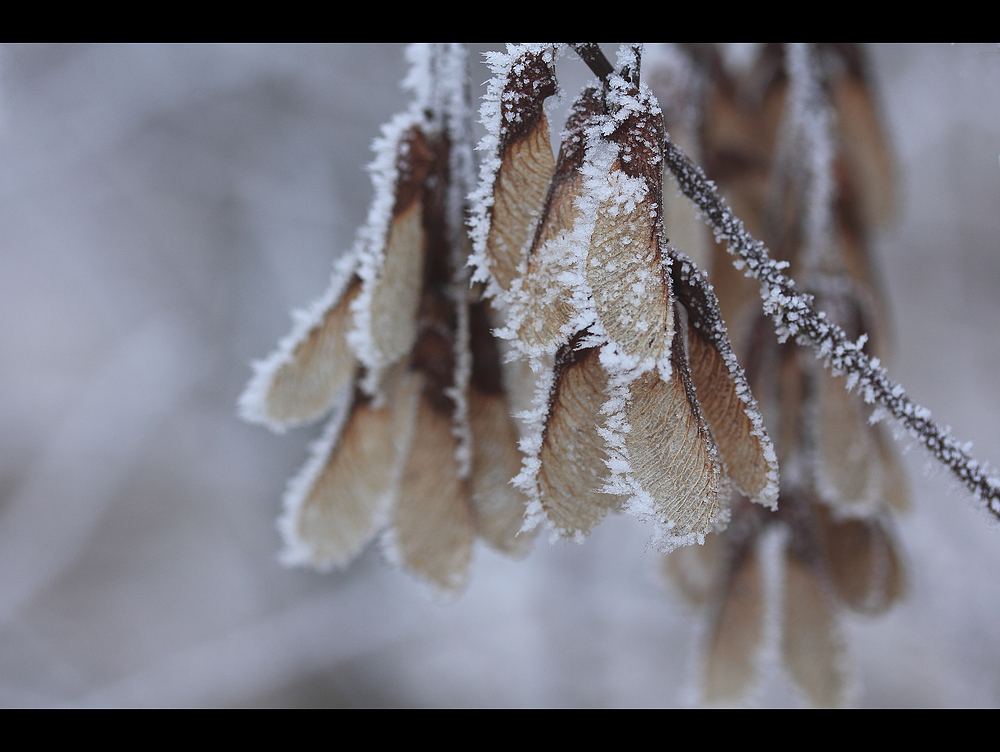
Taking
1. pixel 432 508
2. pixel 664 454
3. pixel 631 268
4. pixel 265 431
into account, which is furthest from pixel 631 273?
pixel 265 431

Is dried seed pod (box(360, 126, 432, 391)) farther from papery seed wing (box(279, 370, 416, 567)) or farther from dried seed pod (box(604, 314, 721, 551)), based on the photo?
dried seed pod (box(604, 314, 721, 551))

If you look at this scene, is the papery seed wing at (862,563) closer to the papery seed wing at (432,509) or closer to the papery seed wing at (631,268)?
the papery seed wing at (432,509)

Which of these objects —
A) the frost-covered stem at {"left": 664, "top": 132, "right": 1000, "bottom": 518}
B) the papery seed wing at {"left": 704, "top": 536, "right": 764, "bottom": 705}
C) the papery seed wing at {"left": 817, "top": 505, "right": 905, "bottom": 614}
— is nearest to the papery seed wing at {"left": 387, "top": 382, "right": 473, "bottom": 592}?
the frost-covered stem at {"left": 664, "top": 132, "right": 1000, "bottom": 518}

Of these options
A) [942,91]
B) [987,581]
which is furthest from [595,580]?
[942,91]

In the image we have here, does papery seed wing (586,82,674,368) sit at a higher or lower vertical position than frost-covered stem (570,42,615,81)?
lower

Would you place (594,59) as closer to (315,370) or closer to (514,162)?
(514,162)

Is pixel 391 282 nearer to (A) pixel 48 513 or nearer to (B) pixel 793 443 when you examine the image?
(B) pixel 793 443

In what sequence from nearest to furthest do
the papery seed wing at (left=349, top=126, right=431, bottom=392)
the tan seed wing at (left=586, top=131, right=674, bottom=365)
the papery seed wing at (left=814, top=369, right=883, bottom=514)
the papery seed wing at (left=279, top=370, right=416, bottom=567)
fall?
the tan seed wing at (left=586, top=131, right=674, bottom=365) → the papery seed wing at (left=349, top=126, right=431, bottom=392) → the papery seed wing at (left=279, top=370, right=416, bottom=567) → the papery seed wing at (left=814, top=369, right=883, bottom=514)
